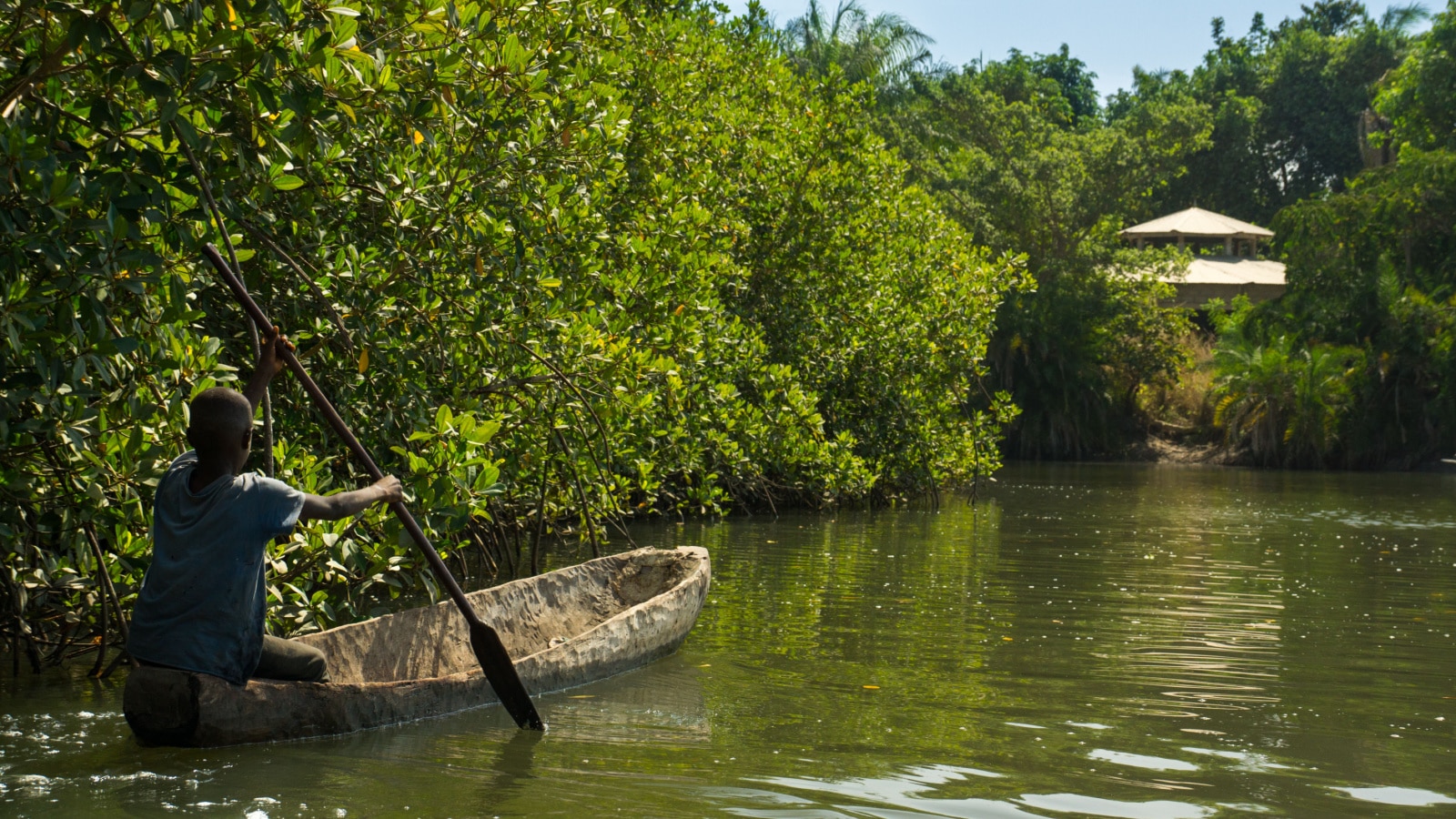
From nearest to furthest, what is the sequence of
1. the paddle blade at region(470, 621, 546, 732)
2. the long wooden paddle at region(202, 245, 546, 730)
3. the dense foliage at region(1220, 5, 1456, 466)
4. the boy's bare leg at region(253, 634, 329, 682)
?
the boy's bare leg at region(253, 634, 329, 682), the long wooden paddle at region(202, 245, 546, 730), the paddle blade at region(470, 621, 546, 732), the dense foliage at region(1220, 5, 1456, 466)

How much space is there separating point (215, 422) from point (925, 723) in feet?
10.6

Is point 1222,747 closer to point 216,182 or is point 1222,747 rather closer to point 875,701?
point 875,701

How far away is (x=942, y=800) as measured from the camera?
484 centimetres

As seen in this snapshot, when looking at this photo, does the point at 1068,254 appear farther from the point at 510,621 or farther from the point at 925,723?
the point at 925,723

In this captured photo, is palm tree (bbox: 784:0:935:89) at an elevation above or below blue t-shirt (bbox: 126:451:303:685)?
above

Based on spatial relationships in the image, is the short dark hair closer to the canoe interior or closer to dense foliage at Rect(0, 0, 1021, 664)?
dense foliage at Rect(0, 0, 1021, 664)

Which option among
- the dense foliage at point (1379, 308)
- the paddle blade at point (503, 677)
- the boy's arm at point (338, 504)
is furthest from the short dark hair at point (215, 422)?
the dense foliage at point (1379, 308)

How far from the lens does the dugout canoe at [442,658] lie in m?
5.21

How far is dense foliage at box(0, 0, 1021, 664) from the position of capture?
205 inches

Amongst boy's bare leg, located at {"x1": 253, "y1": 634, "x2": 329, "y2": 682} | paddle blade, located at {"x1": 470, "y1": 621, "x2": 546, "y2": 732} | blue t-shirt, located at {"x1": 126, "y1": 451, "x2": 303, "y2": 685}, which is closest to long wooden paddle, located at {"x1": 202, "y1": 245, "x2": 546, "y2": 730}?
paddle blade, located at {"x1": 470, "y1": 621, "x2": 546, "y2": 732}

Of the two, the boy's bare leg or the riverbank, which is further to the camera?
the riverbank

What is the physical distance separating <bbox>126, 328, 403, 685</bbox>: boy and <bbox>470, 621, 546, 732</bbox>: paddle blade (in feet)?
3.39

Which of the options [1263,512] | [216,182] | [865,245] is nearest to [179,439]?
[216,182]

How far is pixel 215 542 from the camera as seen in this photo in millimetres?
5070
